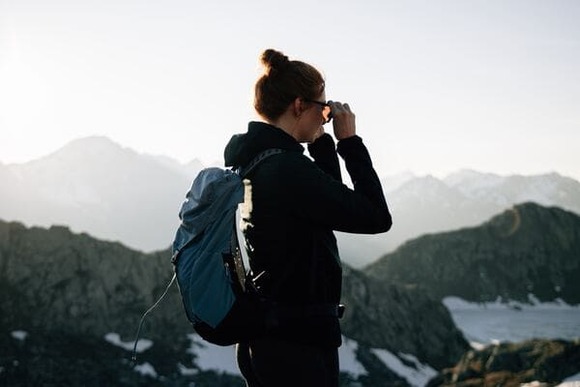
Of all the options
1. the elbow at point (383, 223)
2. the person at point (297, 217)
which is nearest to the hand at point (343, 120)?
the person at point (297, 217)

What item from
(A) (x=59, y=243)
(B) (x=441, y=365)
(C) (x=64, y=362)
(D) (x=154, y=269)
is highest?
(A) (x=59, y=243)

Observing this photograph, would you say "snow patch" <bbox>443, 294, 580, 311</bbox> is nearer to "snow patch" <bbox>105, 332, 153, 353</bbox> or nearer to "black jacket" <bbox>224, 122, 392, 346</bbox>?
"snow patch" <bbox>105, 332, 153, 353</bbox>

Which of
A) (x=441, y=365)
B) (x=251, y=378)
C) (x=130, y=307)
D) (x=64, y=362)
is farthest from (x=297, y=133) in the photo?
(x=441, y=365)

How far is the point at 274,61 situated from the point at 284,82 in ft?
0.51

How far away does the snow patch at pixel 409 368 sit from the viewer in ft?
187

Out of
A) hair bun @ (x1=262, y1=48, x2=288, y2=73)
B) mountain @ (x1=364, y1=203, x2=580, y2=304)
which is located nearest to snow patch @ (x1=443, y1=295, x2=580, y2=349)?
mountain @ (x1=364, y1=203, x2=580, y2=304)

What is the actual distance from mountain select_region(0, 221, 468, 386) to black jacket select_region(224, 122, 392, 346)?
4724 centimetres

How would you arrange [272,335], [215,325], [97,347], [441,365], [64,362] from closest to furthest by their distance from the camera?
[215,325] → [272,335] → [64,362] → [97,347] → [441,365]

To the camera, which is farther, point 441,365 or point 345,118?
point 441,365

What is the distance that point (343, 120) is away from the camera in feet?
9.95

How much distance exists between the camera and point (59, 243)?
5678cm

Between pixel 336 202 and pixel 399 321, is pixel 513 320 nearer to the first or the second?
pixel 399 321

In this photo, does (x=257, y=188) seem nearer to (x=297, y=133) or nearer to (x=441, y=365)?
(x=297, y=133)

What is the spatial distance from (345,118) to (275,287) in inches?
44.1
